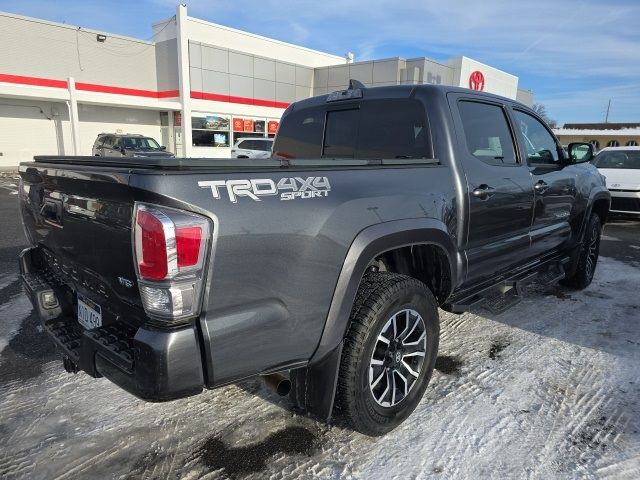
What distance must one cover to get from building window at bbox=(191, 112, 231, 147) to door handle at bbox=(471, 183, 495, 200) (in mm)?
24751

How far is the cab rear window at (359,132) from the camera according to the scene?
10.3 feet

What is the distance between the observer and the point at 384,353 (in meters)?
2.58

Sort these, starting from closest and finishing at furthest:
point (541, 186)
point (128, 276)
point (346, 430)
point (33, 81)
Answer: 1. point (128, 276)
2. point (346, 430)
3. point (541, 186)
4. point (33, 81)

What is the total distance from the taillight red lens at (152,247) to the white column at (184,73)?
82.6ft

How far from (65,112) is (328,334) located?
27091 millimetres

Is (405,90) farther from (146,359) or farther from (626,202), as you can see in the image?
(626,202)

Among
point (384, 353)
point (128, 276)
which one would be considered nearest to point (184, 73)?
point (384, 353)

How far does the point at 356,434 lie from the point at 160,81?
28025 millimetres

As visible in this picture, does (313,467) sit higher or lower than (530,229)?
lower

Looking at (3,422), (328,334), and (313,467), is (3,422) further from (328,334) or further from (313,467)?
(328,334)

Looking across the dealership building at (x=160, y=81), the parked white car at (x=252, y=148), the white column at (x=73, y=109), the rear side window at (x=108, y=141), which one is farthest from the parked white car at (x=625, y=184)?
the white column at (x=73, y=109)

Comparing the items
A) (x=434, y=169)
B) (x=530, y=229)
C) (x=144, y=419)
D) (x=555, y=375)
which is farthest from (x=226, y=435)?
(x=530, y=229)

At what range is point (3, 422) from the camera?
2691 mm

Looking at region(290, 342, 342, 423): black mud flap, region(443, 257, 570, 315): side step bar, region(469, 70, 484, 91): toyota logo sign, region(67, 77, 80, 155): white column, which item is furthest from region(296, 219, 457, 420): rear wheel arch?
region(469, 70, 484, 91): toyota logo sign
